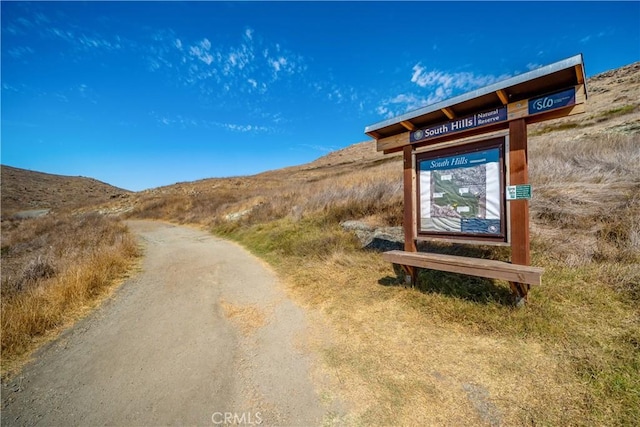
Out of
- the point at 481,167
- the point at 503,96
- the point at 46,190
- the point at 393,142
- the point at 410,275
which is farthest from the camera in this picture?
the point at 46,190

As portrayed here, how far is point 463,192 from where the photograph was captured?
4.13 m

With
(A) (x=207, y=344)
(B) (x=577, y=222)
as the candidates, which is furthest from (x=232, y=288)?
(B) (x=577, y=222)

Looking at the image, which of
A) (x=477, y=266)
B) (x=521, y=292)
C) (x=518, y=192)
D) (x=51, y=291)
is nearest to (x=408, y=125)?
(x=518, y=192)

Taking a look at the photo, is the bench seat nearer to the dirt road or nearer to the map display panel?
the map display panel

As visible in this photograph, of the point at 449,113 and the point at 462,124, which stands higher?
the point at 449,113

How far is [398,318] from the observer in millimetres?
3744

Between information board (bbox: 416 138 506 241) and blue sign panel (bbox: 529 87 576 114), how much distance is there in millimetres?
531

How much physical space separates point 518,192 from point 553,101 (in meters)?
1.20

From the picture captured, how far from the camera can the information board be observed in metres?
3.79

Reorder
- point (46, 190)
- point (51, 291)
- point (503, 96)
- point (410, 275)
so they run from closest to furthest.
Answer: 1. point (503, 96)
2. point (410, 275)
3. point (51, 291)
4. point (46, 190)

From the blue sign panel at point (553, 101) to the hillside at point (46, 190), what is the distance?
3989cm

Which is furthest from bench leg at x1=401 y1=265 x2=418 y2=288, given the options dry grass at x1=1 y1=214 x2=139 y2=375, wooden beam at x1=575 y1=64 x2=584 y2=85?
dry grass at x1=1 y1=214 x2=139 y2=375

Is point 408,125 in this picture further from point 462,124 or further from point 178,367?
point 178,367

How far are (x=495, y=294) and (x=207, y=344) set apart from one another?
161 inches
